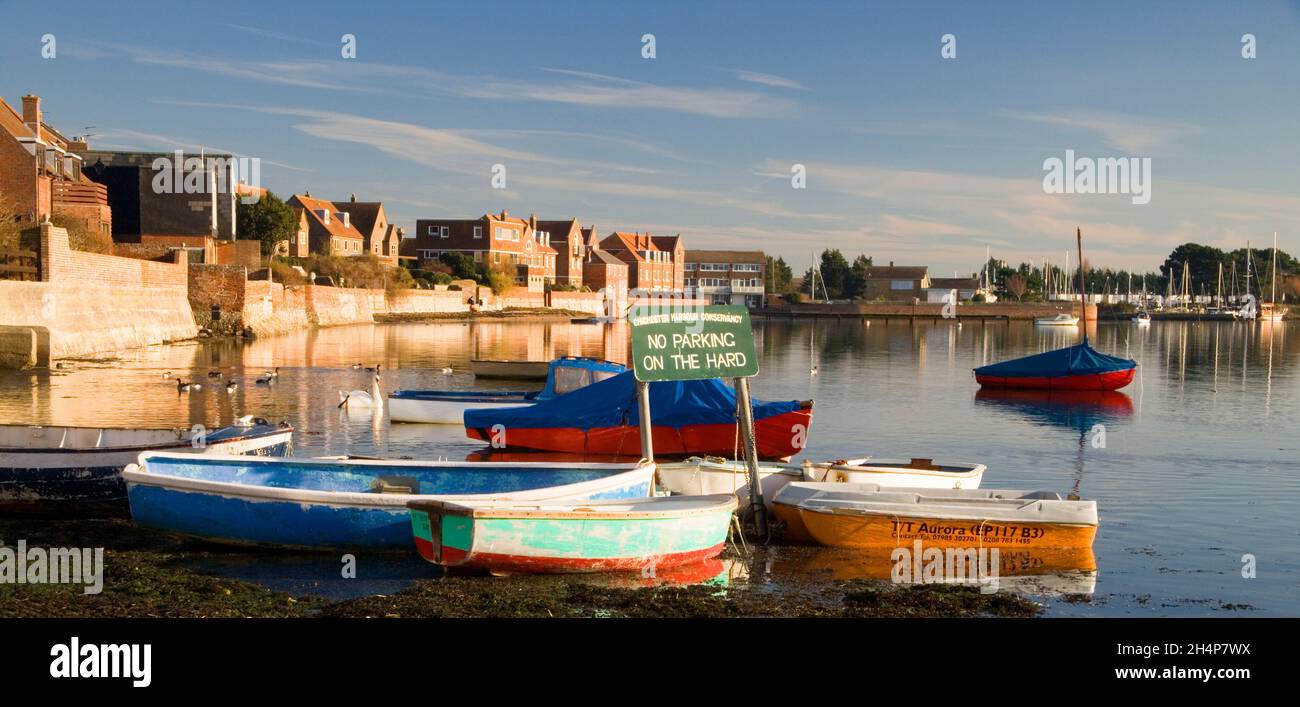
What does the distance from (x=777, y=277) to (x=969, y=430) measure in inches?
5889

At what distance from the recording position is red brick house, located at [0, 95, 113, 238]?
52.4 m

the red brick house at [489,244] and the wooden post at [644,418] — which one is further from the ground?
the red brick house at [489,244]

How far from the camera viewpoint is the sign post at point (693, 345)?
1520 cm

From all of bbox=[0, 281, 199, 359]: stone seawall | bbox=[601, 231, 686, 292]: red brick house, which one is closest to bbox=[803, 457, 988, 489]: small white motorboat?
bbox=[0, 281, 199, 359]: stone seawall

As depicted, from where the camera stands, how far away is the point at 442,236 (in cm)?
12494

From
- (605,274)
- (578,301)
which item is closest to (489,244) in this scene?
(578,301)

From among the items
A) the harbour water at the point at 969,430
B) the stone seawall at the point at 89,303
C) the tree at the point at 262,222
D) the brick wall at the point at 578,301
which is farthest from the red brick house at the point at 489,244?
the stone seawall at the point at 89,303

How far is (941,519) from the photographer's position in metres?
14.7

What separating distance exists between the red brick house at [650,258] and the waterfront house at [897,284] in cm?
3023

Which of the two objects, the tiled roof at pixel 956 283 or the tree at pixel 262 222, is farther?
the tiled roof at pixel 956 283

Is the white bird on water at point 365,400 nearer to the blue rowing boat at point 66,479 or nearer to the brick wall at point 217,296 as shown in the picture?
the blue rowing boat at point 66,479

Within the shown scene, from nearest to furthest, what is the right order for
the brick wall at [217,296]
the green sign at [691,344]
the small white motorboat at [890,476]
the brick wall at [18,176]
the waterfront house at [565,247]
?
the green sign at [691,344] → the small white motorboat at [890,476] → the brick wall at [18,176] → the brick wall at [217,296] → the waterfront house at [565,247]
